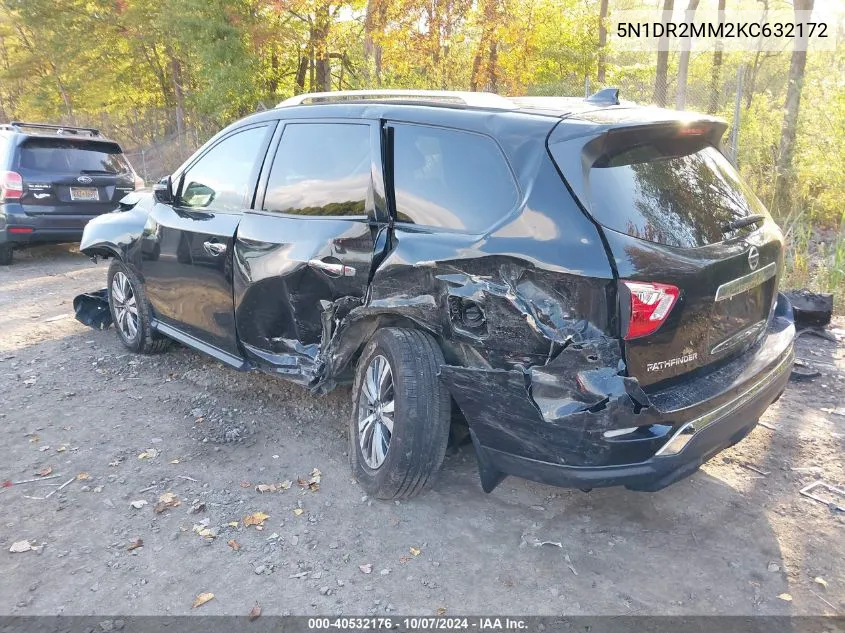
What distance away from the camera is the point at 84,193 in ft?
29.1

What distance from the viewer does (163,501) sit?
10.8 feet

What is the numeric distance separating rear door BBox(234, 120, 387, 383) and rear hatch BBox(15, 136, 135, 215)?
6.13m

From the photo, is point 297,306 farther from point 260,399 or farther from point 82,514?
point 82,514

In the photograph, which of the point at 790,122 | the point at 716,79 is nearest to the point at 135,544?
the point at 790,122

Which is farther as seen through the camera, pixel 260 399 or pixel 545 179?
pixel 260 399

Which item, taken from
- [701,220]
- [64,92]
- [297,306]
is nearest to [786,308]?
[701,220]

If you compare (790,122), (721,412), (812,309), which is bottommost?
(812,309)

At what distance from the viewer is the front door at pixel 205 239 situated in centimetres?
408

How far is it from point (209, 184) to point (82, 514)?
2290 millimetres

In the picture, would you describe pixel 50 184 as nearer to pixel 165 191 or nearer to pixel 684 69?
pixel 165 191

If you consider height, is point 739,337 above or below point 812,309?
above

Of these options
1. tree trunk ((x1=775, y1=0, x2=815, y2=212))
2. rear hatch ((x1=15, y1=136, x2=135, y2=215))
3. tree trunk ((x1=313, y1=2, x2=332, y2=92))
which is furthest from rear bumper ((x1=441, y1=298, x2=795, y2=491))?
tree trunk ((x1=313, y1=2, x2=332, y2=92))

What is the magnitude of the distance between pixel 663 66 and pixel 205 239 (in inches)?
612

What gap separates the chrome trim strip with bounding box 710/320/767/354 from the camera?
279 centimetres
